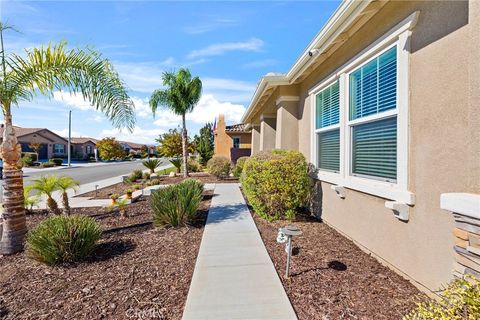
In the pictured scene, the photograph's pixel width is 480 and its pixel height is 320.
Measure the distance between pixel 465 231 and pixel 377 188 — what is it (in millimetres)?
1653

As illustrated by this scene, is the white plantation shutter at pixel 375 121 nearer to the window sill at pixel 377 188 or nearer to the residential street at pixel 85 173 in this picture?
the window sill at pixel 377 188

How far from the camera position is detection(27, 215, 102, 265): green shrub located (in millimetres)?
4309

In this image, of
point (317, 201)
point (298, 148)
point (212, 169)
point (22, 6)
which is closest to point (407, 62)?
point (317, 201)

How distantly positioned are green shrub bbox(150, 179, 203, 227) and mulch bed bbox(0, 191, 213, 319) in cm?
58

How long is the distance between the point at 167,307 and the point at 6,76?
544 centimetres

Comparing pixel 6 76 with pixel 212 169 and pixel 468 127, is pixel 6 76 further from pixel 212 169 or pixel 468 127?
pixel 212 169

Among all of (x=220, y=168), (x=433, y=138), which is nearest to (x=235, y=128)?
(x=220, y=168)

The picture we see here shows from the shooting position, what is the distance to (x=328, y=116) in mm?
6543

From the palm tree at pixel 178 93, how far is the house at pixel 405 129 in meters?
11.4

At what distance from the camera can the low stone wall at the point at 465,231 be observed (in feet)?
7.91

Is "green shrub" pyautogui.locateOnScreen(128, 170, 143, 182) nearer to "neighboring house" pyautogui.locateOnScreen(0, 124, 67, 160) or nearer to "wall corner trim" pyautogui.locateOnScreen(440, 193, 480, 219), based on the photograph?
"wall corner trim" pyautogui.locateOnScreen(440, 193, 480, 219)

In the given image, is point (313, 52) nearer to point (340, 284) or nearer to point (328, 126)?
point (328, 126)

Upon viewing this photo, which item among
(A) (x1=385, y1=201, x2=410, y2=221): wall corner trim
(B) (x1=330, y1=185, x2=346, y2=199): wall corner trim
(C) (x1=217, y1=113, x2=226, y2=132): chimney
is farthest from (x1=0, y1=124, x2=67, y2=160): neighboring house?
(A) (x1=385, y1=201, x2=410, y2=221): wall corner trim
